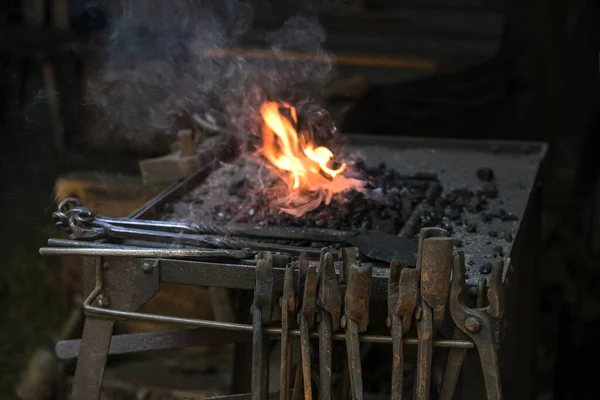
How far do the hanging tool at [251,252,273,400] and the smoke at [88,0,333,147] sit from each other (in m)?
2.07

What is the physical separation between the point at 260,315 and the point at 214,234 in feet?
1.77

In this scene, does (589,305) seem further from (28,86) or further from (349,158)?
(28,86)

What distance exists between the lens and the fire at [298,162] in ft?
11.5

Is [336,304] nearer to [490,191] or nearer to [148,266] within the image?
[148,266]

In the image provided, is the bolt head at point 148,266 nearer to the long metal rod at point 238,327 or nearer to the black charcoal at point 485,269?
the long metal rod at point 238,327

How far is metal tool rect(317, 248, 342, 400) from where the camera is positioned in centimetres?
254

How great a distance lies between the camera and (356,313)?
2.53 metres

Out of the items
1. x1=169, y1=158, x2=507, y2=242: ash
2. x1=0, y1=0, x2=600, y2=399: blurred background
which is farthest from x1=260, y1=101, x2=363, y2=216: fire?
x1=0, y1=0, x2=600, y2=399: blurred background

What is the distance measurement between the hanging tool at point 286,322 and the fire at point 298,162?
32.5 inches

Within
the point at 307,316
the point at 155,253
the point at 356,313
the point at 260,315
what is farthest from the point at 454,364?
the point at 155,253

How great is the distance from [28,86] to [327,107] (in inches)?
77.3

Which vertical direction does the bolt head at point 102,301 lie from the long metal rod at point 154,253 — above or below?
below

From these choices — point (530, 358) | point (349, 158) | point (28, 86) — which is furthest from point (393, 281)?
point (28, 86)

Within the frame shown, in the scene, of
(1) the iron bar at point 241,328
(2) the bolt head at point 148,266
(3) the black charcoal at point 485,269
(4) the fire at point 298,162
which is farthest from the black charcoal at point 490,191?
(2) the bolt head at point 148,266
